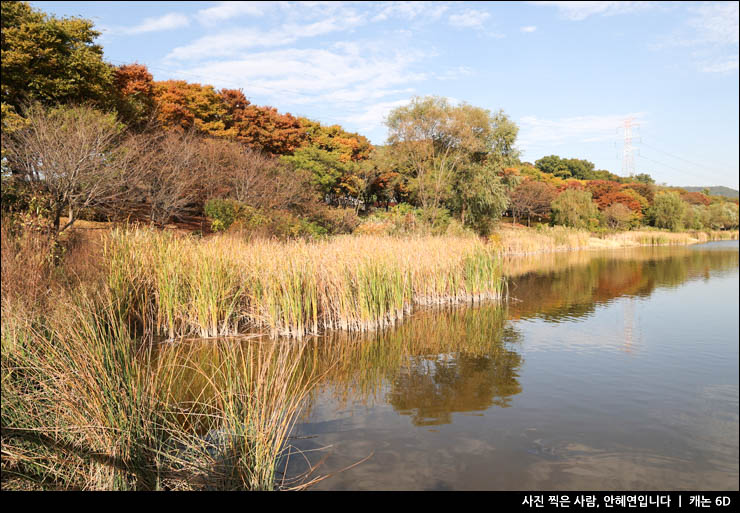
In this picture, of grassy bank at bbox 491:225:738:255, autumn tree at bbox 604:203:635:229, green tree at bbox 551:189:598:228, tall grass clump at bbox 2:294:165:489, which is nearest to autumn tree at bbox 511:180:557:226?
green tree at bbox 551:189:598:228

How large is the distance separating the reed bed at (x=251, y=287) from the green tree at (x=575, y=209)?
3541 cm

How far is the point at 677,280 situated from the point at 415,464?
577 inches

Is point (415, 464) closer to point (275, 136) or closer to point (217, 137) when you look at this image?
point (217, 137)

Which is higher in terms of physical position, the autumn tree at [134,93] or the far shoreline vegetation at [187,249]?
the autumn tree at [134,93]

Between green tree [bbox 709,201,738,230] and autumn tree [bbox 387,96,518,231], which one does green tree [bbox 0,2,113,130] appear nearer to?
autumn tree [bbox 387,96,518,231]

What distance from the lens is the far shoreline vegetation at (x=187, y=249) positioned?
127 inches

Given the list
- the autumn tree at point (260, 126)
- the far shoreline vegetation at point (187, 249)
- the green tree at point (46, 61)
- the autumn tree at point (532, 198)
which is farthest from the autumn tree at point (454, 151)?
the autumn tree at point (532, 198)

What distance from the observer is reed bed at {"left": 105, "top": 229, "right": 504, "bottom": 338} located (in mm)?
7348

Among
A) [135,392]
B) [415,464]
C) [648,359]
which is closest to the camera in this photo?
[135,392]

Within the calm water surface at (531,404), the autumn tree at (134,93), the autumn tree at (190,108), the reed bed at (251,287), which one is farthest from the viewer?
the autumn tree at (190,108)

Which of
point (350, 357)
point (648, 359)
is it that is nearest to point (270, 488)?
point (350, 357)

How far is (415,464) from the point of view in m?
3.83

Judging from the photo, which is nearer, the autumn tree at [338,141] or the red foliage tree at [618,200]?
the autumn tree at [338,141]

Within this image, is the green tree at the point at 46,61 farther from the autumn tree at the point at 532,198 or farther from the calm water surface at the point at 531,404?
the autumn tree at the point at 532,198
